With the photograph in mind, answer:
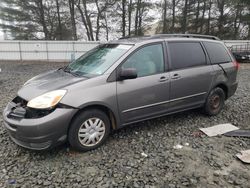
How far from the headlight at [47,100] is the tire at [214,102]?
303 centimetres

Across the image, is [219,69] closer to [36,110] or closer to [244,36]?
[36,110]

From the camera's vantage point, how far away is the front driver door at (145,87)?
3.29m

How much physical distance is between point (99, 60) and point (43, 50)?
1439 cm

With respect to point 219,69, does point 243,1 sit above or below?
above

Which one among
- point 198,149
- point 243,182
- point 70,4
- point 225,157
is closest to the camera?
point 243,182

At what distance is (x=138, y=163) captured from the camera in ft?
9.38

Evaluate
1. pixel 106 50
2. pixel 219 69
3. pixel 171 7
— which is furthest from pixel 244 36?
pixel 106 50

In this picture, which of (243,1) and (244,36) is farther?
(244,36)

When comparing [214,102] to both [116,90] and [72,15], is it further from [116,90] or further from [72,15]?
[72,15]

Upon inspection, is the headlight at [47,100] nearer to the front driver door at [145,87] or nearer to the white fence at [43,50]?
the front driver door at [145,87]

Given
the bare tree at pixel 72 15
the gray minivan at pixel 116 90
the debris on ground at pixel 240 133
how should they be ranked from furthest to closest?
the bare tree at pixel 72 15, the debris on ground at pixel 240 133, the gray minivan at pixel 116 90

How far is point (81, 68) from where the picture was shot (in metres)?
3.62

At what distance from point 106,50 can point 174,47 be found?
126 centimetres

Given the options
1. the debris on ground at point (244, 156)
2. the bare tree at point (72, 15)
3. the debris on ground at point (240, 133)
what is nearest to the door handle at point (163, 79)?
the debris on ground at point (240, 133)
